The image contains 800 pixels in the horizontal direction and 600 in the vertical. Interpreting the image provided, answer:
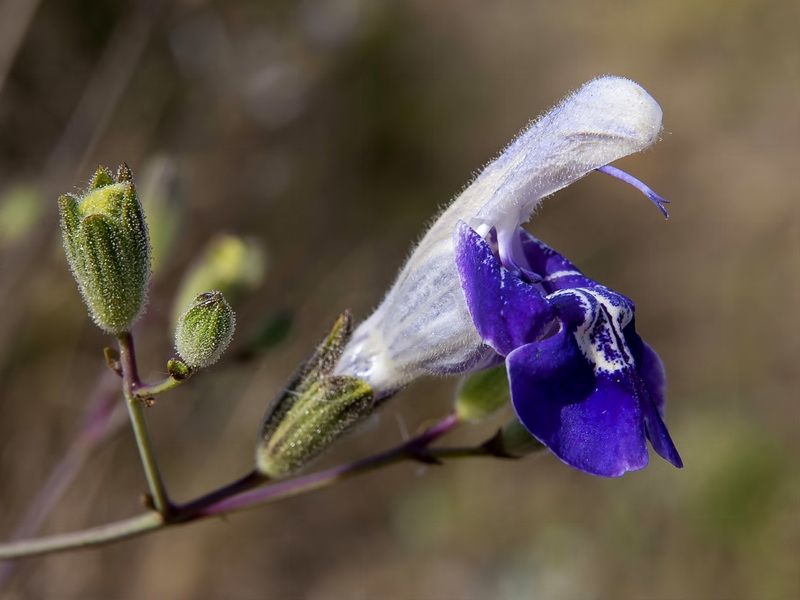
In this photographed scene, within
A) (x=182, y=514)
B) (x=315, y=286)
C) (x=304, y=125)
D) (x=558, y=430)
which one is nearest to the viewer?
(x=558, y=430)

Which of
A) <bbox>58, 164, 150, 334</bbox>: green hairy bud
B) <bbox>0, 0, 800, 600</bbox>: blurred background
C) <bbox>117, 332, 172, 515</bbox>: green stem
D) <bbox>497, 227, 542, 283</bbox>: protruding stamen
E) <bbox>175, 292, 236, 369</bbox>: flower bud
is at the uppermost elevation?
<bbox>58, 164, 150, 334</bbox>: green hairy bud

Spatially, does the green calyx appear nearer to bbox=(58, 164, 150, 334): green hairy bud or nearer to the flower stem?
the flower stem

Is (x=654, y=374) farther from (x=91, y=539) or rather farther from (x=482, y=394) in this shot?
(x=91, y=539)

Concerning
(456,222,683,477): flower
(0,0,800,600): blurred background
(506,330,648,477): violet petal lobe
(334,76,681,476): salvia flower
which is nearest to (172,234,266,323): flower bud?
(0,0,800,600): blurred background

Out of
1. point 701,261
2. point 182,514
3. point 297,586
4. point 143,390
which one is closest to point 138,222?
point 143,390

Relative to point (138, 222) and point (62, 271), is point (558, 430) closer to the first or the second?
point (138, 222)
